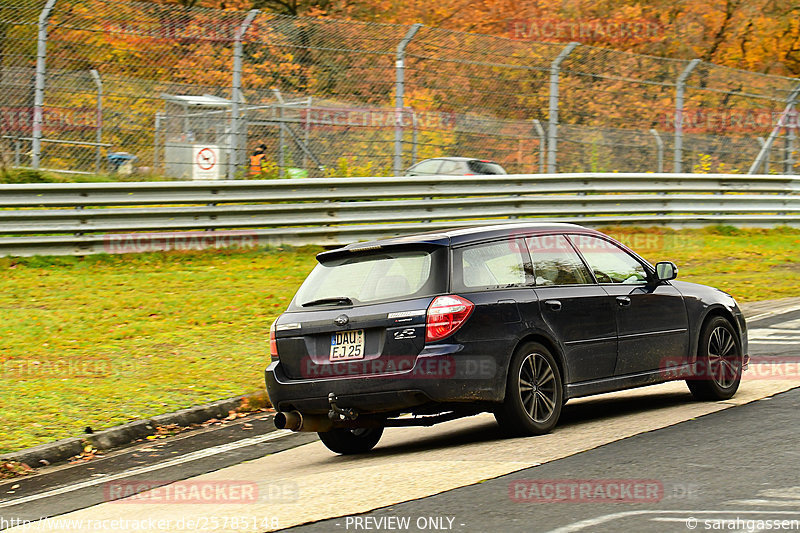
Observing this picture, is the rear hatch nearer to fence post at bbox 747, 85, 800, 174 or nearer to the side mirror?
the side mirror

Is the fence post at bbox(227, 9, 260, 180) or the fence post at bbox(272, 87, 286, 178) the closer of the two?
the fence post at bbox(227, 9, 260, 180)

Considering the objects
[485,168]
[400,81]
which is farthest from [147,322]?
[485,168]

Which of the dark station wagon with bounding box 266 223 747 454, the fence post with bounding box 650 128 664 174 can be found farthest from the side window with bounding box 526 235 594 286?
the fence post with bounding box 650 128 664 174

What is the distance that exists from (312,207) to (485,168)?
3.83m

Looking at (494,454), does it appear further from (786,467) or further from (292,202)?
(292,202)

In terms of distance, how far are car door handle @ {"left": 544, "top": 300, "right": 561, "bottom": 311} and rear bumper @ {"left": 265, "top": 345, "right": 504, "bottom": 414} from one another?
2.58 ft

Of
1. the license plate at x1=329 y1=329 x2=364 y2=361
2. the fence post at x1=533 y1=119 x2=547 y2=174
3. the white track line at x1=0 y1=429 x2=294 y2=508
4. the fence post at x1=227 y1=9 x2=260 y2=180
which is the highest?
the fence post at x1=227 y1=9 x2=260 y2=180

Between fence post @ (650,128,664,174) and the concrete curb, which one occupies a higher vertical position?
fence post @ (650,128,664,174)

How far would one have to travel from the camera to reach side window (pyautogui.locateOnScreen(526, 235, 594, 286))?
8250mm

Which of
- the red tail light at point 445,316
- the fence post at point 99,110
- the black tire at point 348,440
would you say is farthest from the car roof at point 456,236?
the fence post at point 99,110

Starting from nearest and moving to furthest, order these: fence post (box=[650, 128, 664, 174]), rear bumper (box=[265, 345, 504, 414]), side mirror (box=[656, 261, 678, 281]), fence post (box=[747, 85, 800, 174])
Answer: rear bumper (box=[265, 345, 504, 414]) < side mirror (box=[656, 261, 678, 281]) < fence post (box=[650, 128, 664, 174]) < fence post (box=[747, 85, 800, 174])

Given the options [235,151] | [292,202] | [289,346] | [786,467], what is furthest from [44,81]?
[786,467]

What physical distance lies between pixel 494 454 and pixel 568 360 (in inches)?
45.2

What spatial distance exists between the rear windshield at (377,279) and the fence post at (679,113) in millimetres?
14753
